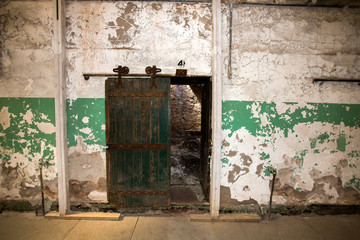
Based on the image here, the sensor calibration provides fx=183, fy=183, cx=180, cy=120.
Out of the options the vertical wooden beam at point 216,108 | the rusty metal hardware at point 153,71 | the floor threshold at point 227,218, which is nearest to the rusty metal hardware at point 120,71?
the rusty metal hardware at point 153,71

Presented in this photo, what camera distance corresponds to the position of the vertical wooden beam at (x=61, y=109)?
277cm

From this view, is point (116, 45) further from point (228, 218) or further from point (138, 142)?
point (228, 218)

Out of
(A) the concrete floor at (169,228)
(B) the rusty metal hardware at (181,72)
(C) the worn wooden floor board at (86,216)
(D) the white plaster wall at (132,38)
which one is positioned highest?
(D) the white plaster wall at (132,38)

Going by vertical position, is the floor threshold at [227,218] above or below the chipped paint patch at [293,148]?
below

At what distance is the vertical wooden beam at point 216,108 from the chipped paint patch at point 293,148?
0.17 metres

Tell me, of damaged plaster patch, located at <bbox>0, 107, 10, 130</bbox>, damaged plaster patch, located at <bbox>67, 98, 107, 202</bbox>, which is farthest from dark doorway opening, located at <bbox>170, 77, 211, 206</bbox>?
damaged plaster patch, located at <bbox>0, 107, 10, 130</bbox>

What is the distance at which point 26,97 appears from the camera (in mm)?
2910

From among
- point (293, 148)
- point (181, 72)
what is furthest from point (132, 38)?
point (293, 148)

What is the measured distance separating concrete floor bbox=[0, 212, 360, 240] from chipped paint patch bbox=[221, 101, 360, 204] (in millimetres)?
362

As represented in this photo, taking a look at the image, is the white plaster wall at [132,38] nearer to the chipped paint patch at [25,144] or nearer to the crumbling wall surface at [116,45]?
the crumbling wall surface at [116,45]

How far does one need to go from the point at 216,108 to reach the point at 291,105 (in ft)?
4.06

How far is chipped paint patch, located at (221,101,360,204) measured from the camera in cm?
294

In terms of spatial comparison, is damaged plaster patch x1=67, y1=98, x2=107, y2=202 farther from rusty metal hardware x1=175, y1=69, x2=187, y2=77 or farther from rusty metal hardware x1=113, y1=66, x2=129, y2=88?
rusty metal hardware x1=175, y1=69, x2=187, y2=77

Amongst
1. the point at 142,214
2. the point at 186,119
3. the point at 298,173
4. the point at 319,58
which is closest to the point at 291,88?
the point at 319,58
